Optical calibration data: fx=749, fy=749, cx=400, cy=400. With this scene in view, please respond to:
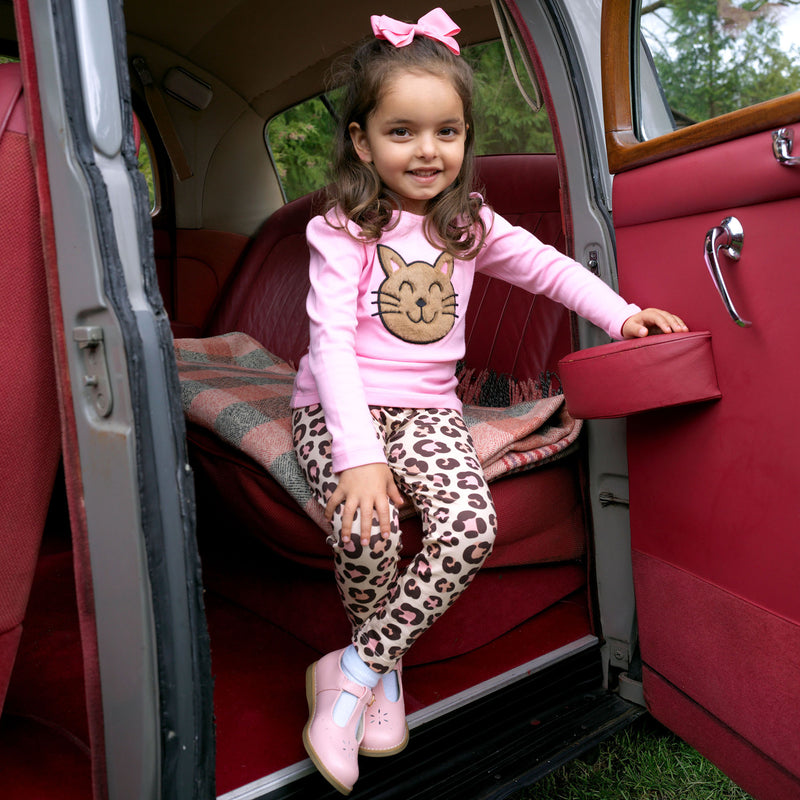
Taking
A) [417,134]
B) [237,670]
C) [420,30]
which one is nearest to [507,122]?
[420,30]

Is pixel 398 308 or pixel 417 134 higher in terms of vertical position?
pixel 417 134

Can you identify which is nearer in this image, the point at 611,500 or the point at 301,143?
the point at 611,500

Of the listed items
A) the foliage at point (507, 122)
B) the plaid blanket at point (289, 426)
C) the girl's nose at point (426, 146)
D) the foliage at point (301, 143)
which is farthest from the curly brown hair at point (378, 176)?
the foliage at point (507, 122)

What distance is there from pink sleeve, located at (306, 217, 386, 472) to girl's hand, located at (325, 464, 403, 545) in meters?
0.02

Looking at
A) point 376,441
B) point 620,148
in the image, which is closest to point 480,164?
point 620,148

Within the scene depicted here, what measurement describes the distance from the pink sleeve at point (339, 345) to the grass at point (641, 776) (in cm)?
78

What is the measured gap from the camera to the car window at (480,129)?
128 inches

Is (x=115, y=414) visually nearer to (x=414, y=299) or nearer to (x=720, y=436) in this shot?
(x=414, y=299)

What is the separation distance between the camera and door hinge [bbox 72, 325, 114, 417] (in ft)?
2.79

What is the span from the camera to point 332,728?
1.25 m

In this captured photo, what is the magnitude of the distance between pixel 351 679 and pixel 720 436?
0.76 m

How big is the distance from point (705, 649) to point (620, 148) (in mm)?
922

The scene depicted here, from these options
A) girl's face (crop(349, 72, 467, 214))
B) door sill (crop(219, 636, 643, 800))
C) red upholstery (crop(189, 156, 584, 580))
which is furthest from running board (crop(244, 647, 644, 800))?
girl's face (crop(349, 72, 467, 214))

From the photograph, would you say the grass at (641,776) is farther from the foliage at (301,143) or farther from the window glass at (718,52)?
the foliage at (301,143)
